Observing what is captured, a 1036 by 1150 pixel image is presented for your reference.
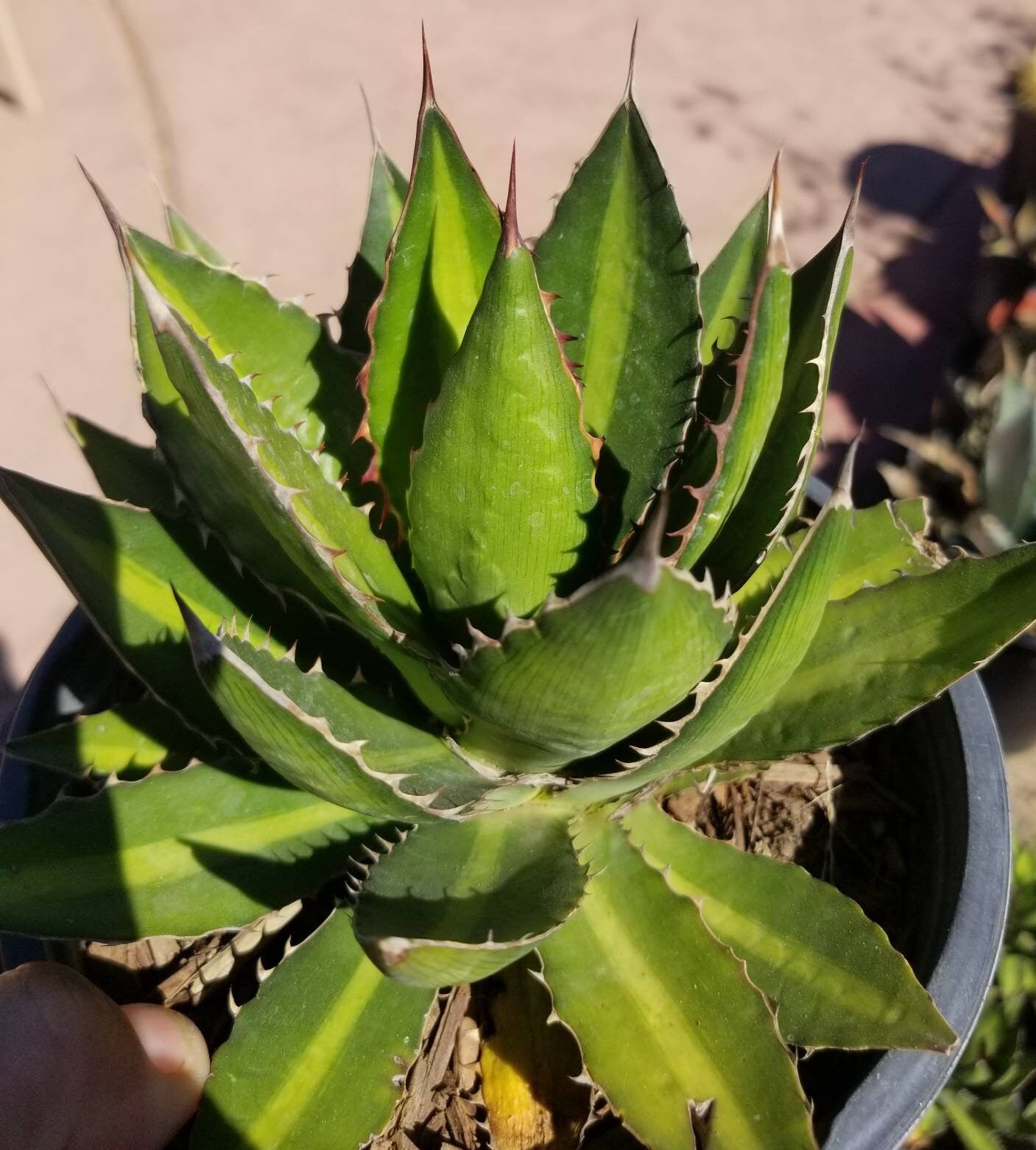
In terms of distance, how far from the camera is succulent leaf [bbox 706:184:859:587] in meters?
0.61

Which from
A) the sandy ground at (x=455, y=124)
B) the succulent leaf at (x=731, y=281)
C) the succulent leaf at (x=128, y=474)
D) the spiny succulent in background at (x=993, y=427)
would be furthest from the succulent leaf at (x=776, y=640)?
the sandy ground at (x=455, y=124)

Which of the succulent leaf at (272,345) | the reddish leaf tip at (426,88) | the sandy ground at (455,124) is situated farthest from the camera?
the sandy ground at (455,124)

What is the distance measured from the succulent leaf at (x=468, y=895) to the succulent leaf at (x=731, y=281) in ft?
1.24

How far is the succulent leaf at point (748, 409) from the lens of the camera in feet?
1.85

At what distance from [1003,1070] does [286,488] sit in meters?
1.14

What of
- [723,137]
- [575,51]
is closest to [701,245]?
[723,137]

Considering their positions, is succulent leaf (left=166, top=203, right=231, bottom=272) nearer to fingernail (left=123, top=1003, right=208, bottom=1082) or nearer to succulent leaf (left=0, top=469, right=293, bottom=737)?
succulent leaf (left=0, top=469, right=293, bottom=737)

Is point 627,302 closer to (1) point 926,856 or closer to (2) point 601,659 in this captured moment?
(2) point 601,659

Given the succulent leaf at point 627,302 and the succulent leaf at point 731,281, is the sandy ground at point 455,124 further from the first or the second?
the succulent leaf at point 627,302

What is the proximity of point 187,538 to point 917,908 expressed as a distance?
69 centimetres

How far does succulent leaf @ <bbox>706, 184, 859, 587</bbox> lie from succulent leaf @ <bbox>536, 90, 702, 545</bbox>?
0.06 metres

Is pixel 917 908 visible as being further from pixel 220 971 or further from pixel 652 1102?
pixel 220 971

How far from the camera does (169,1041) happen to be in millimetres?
732

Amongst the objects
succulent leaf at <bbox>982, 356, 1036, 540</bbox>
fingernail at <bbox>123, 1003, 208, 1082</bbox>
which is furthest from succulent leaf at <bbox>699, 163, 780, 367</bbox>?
succulent leaf at <bbox>982, 356, 1036, 540</bbox>
